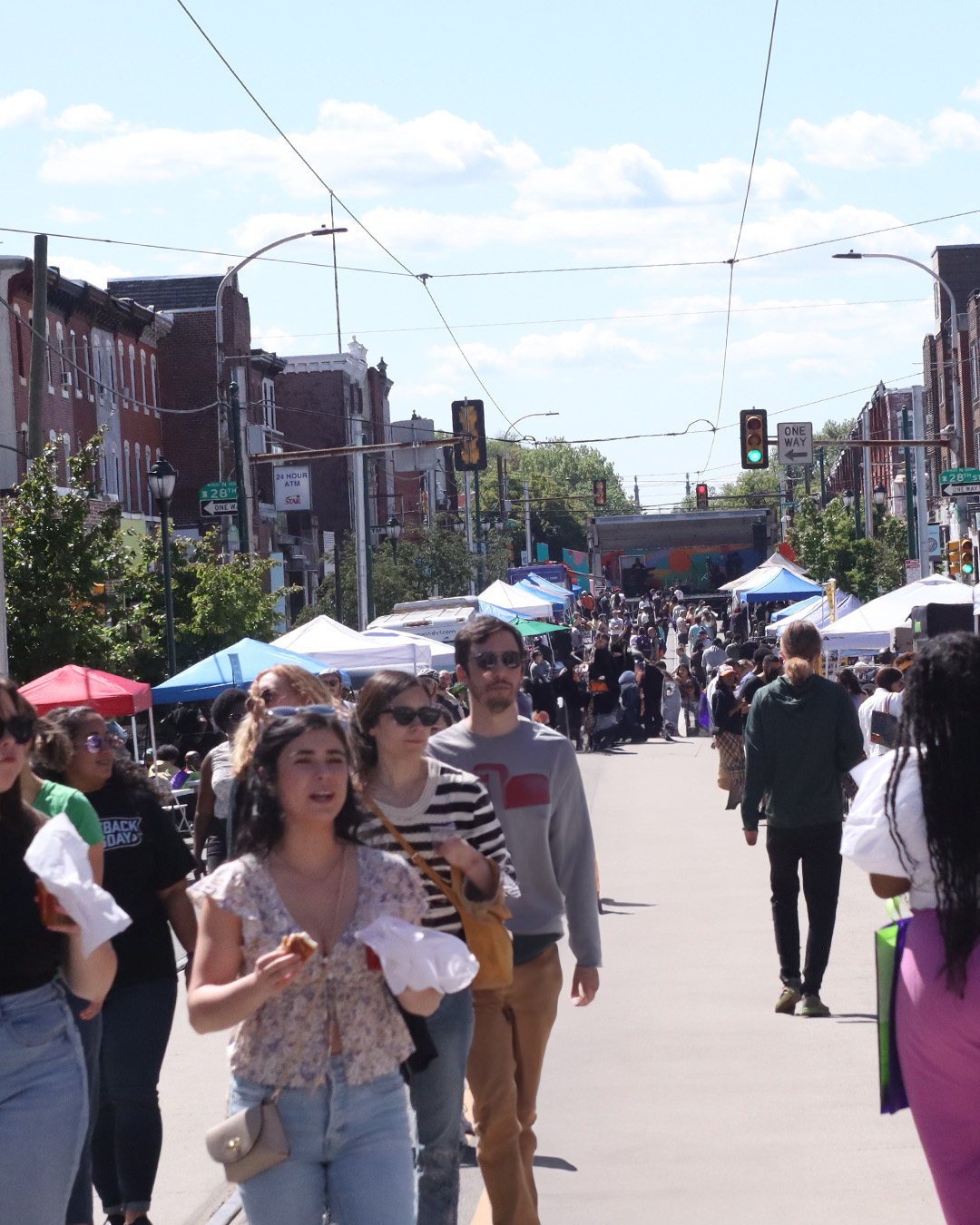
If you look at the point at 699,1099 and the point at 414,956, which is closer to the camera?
the point at 414,956

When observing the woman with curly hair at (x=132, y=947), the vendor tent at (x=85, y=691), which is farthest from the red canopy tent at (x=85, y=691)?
the woman with curly hair at (x=132, y=947)

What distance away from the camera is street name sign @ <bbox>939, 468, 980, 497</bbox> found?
1257 inches

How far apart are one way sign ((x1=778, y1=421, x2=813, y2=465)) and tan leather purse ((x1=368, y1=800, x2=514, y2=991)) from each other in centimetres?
3562

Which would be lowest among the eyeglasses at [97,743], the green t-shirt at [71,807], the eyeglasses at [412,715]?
the green t-shirt at [71,807]

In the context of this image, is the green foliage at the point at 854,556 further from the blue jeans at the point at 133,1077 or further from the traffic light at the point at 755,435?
the blue jeans at the point at 133,1077

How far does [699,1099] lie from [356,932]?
12.4ft

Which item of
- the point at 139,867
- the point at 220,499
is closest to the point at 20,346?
the point at 220,499

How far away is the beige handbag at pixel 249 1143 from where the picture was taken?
376 centimetres

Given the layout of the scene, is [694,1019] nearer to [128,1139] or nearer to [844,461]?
[128,1139]

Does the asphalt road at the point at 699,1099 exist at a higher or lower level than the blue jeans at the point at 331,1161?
lower

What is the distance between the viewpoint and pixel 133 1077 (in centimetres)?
552

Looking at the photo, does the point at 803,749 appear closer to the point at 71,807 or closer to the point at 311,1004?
the point at 71,807

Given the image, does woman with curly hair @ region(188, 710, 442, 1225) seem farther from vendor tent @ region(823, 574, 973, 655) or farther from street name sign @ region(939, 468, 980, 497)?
street name sign @ region(939, 468, 980, 497)

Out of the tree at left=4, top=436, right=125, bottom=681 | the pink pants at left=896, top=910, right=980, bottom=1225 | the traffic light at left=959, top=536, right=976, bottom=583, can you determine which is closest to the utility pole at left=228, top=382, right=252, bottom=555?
the tree at left=4, top=436, right=125, bottom=681
